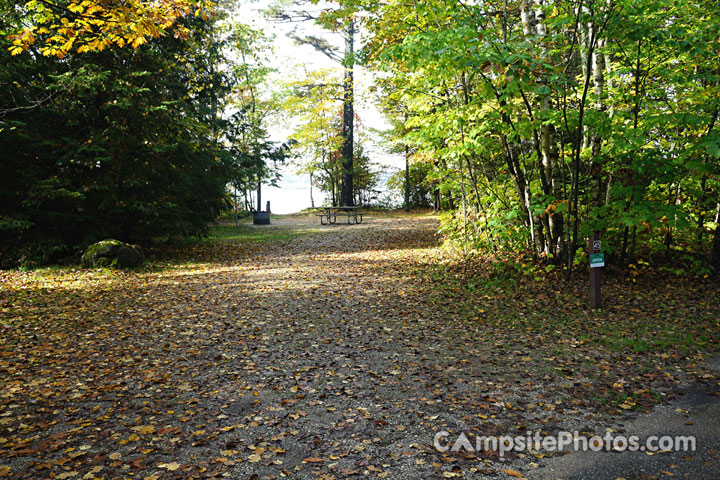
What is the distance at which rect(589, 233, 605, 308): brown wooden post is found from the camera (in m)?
6.21

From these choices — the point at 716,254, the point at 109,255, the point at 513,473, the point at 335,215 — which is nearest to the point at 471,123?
the point at 716,254

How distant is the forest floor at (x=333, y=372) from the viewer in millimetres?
3086

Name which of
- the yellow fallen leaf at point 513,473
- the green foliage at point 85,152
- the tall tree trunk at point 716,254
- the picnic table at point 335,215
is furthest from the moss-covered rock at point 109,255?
the tall tree trunk at point 716,254

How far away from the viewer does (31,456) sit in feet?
10.0

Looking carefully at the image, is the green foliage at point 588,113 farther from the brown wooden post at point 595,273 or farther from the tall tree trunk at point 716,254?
the brown wooden post at point 595,273

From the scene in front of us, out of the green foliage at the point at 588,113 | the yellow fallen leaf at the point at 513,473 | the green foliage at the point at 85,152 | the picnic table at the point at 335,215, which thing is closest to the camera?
the yellow fallen leaf at the point at 513,473

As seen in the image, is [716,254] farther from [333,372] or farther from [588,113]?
[333,372]

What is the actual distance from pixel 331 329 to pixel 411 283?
9.47 ft

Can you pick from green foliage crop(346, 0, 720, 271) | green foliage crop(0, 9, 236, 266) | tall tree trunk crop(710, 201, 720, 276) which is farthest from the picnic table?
tall tree trunk crop(710, 201, 720, 276)

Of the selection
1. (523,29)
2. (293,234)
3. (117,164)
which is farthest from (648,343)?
(293,234)

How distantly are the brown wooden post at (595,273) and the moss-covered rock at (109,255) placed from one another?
9.16 meters

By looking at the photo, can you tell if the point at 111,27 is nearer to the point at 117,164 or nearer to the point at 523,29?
the point at 117,164

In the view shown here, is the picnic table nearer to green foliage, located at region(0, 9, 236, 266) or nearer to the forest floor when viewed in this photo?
green foliage, located at region(0, 9, 236, 266)

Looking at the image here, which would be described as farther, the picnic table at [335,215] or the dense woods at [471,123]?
the picnic table at [335,215]
